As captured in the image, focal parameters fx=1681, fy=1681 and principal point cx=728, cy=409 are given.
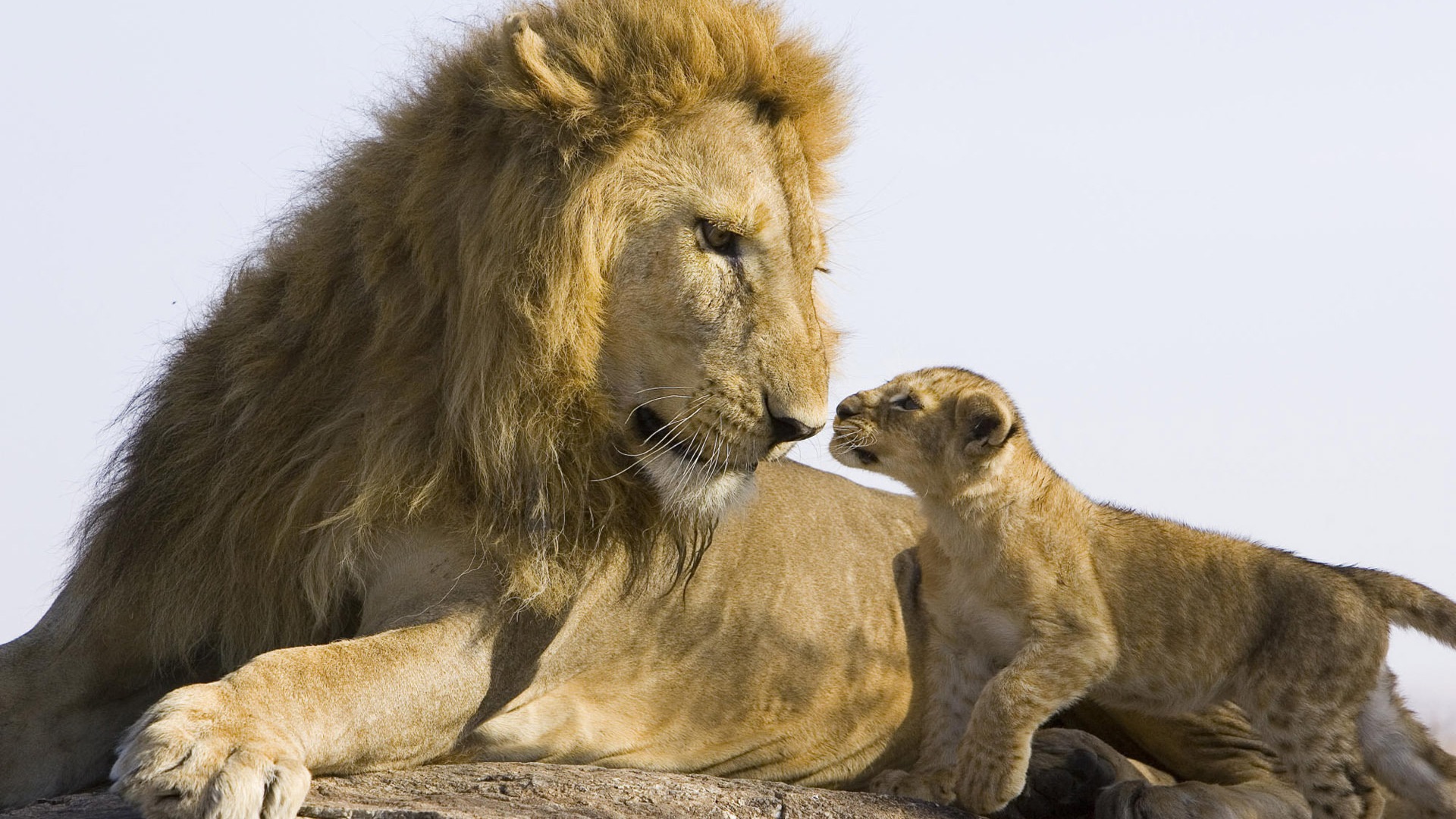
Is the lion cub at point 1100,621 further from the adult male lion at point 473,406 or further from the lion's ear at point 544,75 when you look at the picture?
the lion's ear at point 544,75

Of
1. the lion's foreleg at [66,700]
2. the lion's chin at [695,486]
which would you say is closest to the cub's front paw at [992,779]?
the lion's chin at [695,486]

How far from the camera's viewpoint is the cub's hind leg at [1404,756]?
3.71 meters

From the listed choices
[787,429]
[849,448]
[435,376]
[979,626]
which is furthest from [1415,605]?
[435,376]

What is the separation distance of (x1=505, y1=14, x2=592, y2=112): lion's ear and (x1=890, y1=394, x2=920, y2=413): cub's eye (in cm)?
107

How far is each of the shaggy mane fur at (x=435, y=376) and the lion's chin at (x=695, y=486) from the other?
0.08m

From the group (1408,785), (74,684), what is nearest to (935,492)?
(1408,785)

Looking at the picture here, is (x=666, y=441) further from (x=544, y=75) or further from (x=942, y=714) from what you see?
(x=942, y=714)

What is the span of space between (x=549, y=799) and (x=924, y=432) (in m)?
1.32

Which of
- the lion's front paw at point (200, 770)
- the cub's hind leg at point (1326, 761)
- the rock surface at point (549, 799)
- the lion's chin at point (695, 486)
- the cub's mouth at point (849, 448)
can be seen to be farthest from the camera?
the cub's mouth at point (849, 448)

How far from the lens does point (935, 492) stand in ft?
12.9

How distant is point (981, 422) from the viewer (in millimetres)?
3891

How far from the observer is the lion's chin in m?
3.46

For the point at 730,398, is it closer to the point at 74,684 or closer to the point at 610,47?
the point at 610,47

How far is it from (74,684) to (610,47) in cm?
177
